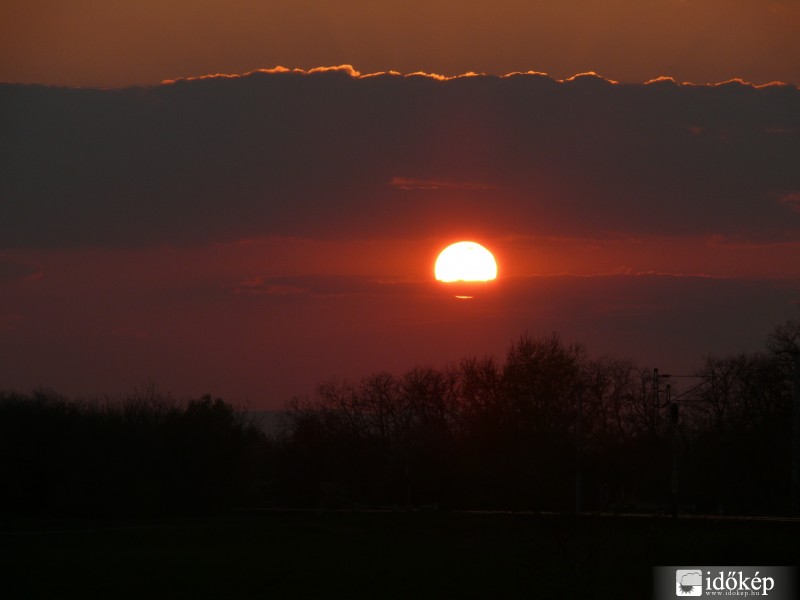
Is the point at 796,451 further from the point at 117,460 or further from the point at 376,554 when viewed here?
the point at 117,460

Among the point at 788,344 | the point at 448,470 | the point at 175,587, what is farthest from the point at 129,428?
the point at 788,344

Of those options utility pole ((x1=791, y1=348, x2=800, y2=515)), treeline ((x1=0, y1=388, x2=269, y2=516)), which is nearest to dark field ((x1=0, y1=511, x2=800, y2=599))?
treeline ((x1=0, y1=388, x2=269, y2=516))

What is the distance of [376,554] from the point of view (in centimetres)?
3650

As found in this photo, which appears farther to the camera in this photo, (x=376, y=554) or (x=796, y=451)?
(x=796, y=451)

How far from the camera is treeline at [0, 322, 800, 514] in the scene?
56.4 metres

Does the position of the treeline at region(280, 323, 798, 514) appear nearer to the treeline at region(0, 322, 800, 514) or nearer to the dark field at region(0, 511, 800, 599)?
the treeline at region(0, 322, 800, 514)

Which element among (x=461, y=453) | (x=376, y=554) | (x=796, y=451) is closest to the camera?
(x=376, y=554)

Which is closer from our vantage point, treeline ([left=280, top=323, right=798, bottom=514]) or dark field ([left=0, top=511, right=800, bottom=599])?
dark field ([left=0, top=511, right=800, bottom=599])

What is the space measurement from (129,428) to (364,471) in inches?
822

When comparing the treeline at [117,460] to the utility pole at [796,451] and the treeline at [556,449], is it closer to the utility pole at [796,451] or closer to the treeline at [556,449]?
the treeline at [556,449]

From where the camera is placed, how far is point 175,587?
28906mm

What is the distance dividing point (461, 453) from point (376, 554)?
102 feet

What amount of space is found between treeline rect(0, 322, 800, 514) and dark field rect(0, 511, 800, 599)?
9565mm

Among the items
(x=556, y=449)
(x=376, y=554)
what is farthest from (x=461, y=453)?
(x=376, y=554)
